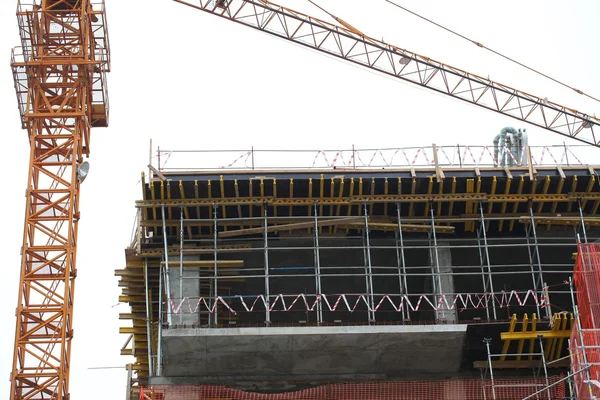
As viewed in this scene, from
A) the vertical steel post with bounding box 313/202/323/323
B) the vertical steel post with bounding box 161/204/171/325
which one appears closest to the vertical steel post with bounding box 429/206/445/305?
the vertical steel post with bounding box 313/202/323/323

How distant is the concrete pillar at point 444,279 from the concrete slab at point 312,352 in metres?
1.05

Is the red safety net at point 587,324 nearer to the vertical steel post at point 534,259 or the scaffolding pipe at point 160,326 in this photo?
the vertical steel post at point 534,259

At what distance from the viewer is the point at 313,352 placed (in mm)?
37906

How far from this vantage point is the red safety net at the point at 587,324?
103 ft

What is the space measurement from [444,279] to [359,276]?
3234 mm

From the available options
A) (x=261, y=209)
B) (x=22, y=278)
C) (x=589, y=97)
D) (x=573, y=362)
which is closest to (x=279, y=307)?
(x=261, y=209)

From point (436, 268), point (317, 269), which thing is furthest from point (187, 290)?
point (436, 268)

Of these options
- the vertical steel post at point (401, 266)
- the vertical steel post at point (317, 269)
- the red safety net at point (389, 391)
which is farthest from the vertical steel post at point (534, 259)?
the vertical steel post at point (317, 269)

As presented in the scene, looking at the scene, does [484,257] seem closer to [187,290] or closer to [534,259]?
[534,259]

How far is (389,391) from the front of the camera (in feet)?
123

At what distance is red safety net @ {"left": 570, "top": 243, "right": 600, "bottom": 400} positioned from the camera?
31.3 meters

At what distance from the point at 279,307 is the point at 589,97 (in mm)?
24329

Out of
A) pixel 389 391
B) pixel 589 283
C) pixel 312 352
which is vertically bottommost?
pixel 389 391

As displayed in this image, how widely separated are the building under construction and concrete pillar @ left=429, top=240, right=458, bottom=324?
9 cm
